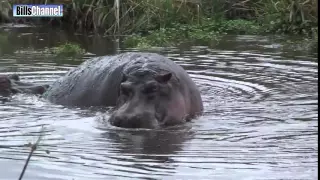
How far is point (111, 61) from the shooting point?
810cm

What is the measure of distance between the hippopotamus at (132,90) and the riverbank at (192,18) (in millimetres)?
6686

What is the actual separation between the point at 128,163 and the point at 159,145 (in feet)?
2.41

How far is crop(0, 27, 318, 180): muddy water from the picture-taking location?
4.79m

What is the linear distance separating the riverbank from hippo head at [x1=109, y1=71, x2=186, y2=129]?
8244 mm

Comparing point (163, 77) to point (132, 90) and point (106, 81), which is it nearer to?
point (132, 90)

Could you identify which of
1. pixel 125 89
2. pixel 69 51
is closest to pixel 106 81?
pixel 125 89

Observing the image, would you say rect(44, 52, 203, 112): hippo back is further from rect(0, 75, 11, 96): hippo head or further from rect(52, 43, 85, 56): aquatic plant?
rect(52, 43, 85, 56): aquatic plant

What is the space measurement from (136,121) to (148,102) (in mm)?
271

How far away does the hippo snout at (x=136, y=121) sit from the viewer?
618 cm

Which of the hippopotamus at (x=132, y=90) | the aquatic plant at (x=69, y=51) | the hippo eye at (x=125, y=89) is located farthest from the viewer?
the aquatic plant at (x=69, y=51)

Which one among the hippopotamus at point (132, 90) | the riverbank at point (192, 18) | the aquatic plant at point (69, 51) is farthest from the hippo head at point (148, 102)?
the riverbank at point (192, 18)

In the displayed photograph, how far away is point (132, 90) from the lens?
21.1 feet

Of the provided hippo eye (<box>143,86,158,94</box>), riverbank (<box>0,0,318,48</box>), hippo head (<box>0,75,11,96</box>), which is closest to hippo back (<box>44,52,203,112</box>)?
hippo eye (<box>143,86,158,94</box>)

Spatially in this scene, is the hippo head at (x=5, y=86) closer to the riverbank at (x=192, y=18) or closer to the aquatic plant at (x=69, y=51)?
the aquatic plant at (x=69, y=51)
